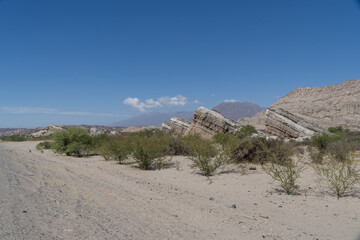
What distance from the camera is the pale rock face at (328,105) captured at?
43719 millimetres

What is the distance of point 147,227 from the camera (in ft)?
14.4

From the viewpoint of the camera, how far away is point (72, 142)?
18.8m

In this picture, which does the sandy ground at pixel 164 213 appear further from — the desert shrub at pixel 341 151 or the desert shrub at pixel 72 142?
the desert shrub at pixel 72 142

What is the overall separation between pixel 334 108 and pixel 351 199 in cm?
4901

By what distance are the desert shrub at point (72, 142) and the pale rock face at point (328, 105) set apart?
107 feet

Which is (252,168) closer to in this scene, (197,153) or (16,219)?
(197,153)

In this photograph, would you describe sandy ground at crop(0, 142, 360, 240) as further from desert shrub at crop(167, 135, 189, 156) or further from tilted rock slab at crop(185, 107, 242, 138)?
tilted rock slab at crop(185, 107, 242, 138)

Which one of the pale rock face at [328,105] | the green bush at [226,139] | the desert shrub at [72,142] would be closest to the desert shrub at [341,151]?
the green bush at [226,139]

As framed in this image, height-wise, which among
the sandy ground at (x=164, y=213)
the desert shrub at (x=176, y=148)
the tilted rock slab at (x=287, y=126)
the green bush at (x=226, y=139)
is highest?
the tilted rock slab at (x=287, y=126)

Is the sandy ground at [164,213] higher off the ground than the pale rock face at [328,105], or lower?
lower

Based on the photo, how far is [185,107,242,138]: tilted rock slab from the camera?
23808mm

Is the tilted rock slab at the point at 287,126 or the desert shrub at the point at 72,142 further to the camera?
the tilted rock slab at the point at 287,126

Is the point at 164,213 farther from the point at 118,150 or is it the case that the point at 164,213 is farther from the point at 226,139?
the point at 226,139

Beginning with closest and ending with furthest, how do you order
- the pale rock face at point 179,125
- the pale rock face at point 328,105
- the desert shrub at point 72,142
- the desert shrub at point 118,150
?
the desert shrub at point 118,150, the desert shrub at point 72,142, the pale rock face at point 179,125, the pale rock face at point 328,105
